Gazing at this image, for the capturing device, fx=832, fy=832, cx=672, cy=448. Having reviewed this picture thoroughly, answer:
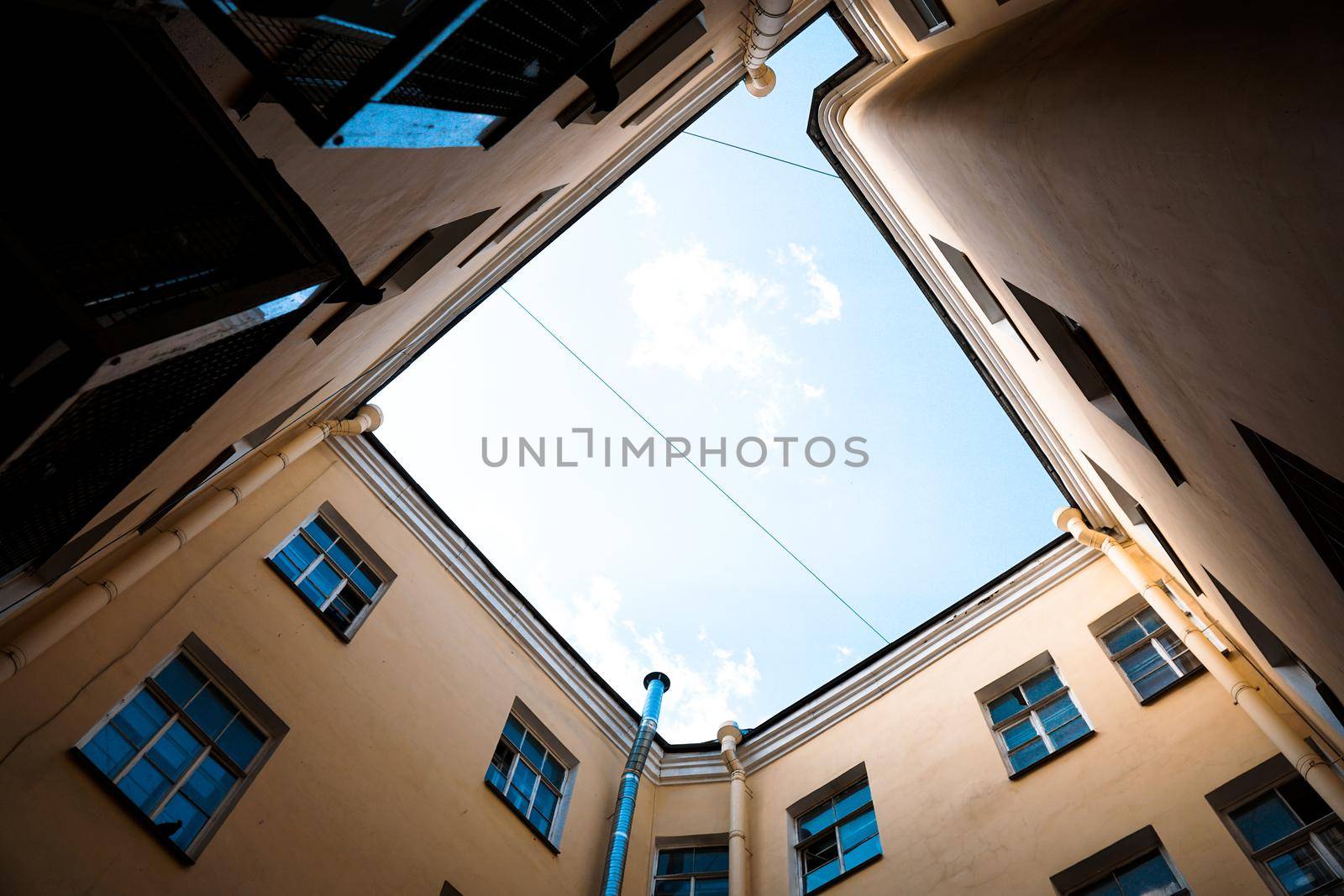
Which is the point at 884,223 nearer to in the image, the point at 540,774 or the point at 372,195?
the point at 372,195

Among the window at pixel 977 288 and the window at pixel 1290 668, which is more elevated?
the window at pixel 977 288

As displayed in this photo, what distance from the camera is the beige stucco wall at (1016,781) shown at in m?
8.61

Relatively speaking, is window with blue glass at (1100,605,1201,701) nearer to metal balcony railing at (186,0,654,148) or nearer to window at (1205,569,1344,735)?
window at (1205,569,1344,735)

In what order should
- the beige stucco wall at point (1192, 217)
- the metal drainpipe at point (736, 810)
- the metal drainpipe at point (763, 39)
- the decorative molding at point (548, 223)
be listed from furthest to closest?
the decorative molding at point (548, 223), the metal drainpipe at point (736, 810), the metal drainpipe at point (763, 39), the beige stucco wall at point (1192, 217)

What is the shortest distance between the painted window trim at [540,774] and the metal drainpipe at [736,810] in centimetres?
245

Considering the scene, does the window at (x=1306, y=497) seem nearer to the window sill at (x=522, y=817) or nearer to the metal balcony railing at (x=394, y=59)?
the metal balcony railing at (x=394, y=59)

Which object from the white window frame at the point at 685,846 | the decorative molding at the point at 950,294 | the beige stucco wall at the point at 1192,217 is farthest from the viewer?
the white window frame at the point at 685,846

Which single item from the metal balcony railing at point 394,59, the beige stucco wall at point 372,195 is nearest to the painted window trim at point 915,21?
the beige stucco wall at point 372,195

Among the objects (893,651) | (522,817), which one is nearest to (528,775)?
(522,817)

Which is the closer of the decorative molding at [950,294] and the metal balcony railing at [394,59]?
the metal balcony railing at [394,59]

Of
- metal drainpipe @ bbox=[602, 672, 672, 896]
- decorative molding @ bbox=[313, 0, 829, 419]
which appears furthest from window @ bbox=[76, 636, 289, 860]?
metal drainpipe @ bbox=[602, 672, 672, 896]

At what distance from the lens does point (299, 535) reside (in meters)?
11.2

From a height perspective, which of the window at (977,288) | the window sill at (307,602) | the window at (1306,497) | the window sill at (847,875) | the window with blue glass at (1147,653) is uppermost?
the window at (977,288)

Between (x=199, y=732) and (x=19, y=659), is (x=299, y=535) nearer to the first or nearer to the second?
(x=199, y=732)
